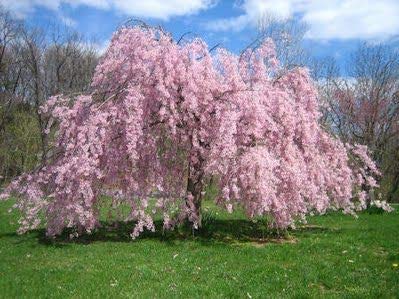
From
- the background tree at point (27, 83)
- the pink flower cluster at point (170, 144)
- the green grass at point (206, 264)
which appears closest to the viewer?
the green grass at point (206, 264)

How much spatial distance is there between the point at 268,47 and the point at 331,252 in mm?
5773

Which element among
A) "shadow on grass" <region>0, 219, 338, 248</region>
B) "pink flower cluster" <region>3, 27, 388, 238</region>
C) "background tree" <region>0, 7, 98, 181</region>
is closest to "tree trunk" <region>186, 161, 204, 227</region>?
"pink flower cluster" <region>3, 27, 388, 238</region>

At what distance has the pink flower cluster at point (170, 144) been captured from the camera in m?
11.7

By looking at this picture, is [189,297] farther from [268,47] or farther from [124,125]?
[268,47]

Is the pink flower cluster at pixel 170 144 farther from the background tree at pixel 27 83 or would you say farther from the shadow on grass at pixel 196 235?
the background tree at pixel 27 83

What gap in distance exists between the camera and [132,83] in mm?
12219

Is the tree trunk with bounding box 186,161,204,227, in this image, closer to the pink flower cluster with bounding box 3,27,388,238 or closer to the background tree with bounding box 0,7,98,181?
the pink flower cluster with bounding box 3,27,388,238

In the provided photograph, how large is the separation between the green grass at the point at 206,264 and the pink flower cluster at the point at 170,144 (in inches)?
27.9

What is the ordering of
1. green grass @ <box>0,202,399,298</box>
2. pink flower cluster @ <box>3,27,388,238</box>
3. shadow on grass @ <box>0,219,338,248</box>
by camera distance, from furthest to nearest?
shadow on grass @ <box>0,219,338,248</box>
pink flower cluster @ <box>3,27,388,238</box>
green grass @ <box>0,202,399,298</box>

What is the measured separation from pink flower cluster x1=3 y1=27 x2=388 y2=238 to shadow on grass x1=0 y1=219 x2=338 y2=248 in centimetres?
55

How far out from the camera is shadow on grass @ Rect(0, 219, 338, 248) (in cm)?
1297

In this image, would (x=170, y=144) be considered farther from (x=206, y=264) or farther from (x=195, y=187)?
(x=206, y=264)

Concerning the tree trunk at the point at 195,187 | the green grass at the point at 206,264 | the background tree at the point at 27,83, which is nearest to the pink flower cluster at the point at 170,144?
the tree trunk at the point at 195,187

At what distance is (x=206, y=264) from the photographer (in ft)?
32.8
